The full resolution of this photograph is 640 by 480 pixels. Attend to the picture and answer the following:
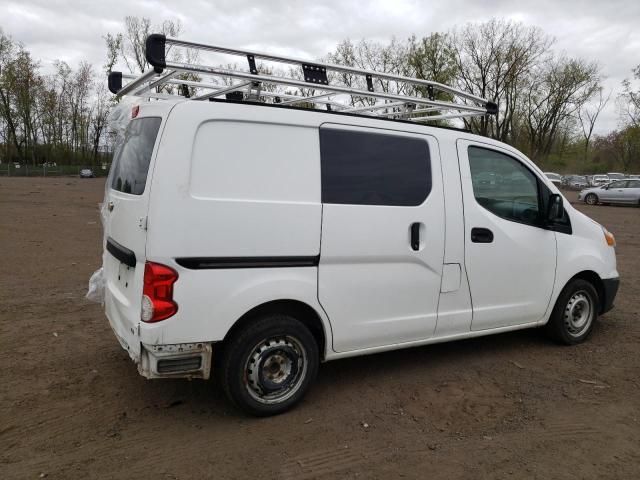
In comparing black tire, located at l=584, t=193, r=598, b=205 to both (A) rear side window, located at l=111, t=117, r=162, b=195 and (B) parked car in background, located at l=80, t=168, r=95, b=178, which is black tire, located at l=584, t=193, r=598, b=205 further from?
(B) parked car in background, located at l=80, t=168, r=95, b=178

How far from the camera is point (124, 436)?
10.8 ft

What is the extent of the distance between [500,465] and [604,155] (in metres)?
66.7

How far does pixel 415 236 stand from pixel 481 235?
67cm

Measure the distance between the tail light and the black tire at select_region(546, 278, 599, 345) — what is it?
11.7 feet

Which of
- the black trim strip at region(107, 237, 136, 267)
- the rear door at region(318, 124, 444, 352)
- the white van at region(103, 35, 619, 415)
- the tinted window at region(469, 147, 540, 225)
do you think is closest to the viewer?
the white van at region(103, 35, 619, 415)

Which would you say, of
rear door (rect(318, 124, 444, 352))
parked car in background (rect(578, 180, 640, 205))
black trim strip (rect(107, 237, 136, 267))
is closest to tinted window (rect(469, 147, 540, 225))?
rear door (rect(318, 124, 444, 352))

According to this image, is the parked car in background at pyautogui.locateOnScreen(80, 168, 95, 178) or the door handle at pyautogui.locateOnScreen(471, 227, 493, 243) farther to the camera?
the parked car in background at pyautogui.locateOnScreen(80, 168, 95, 178)

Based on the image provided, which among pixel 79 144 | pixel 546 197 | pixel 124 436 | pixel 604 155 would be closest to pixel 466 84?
pixel 604 155

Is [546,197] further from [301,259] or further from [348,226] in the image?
[301,259]

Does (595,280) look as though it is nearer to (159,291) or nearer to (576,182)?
(159,291)

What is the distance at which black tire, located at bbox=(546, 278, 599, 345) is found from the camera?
4922 mm

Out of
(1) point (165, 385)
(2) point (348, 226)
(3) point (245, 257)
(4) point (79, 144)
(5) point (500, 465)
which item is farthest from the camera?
(4) point (79, 144)

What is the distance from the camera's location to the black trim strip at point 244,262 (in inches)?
123

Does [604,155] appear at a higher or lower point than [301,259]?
higher
